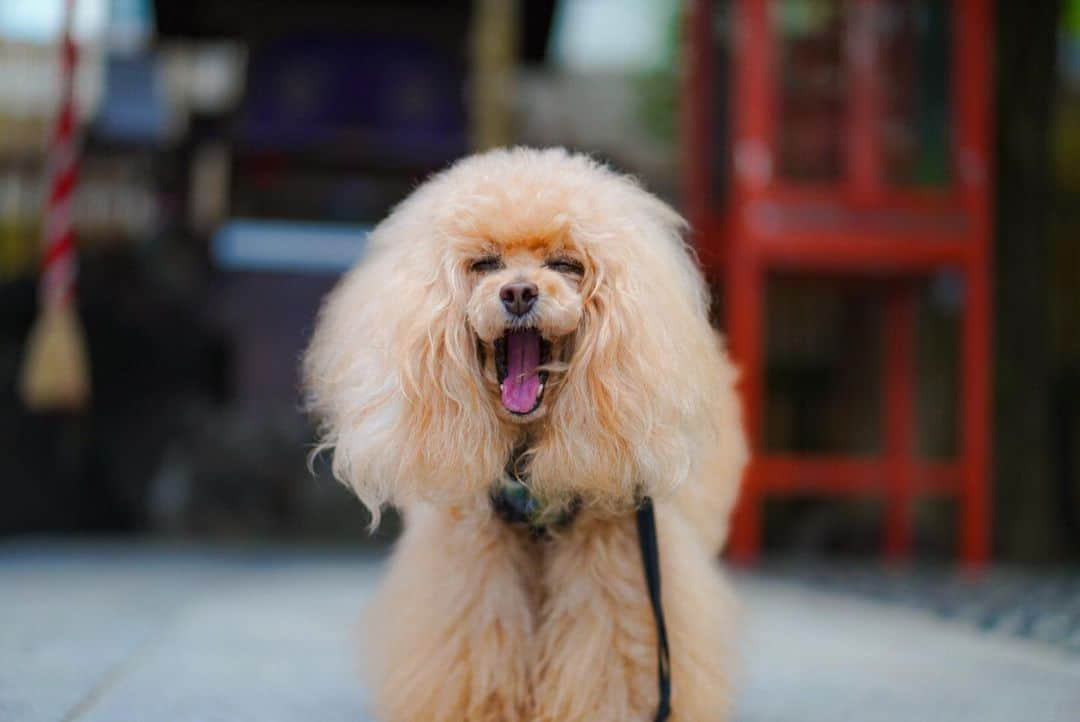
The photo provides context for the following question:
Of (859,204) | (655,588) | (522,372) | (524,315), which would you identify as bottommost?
(655,588)

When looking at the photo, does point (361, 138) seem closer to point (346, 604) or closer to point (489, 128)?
point (489, 128)

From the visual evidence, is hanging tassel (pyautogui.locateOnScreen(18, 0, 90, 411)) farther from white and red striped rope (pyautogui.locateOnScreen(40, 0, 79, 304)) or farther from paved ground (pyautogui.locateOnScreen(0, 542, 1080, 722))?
paved ground (pyautogui.locateOnScreen(0, 542, 1080, 722))

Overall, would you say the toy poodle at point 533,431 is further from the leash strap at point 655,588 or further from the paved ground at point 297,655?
the paved ground at point 297,655

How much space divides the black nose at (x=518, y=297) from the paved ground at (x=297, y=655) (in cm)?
100

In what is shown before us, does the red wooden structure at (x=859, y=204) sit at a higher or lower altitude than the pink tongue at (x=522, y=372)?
higher

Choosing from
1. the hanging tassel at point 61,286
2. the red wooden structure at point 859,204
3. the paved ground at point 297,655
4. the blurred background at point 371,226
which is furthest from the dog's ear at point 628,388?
the hanging tassel at point 61,286

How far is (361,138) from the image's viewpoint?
5809mm

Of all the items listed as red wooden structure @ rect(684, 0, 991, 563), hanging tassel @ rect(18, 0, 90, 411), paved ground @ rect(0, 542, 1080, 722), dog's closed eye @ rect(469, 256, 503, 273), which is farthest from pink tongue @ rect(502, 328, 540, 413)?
hanging tassel @ rect(18, 0, 90, 411)

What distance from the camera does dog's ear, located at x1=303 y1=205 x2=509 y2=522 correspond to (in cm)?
202

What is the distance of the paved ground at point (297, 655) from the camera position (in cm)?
247

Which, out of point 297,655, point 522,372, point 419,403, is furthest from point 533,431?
point 297,655

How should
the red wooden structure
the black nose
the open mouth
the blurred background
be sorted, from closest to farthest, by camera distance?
the black nose → the open mouth → the red wooden structure → the blurred background

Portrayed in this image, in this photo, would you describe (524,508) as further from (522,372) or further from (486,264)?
(486,264)

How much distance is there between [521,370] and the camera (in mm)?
2061
